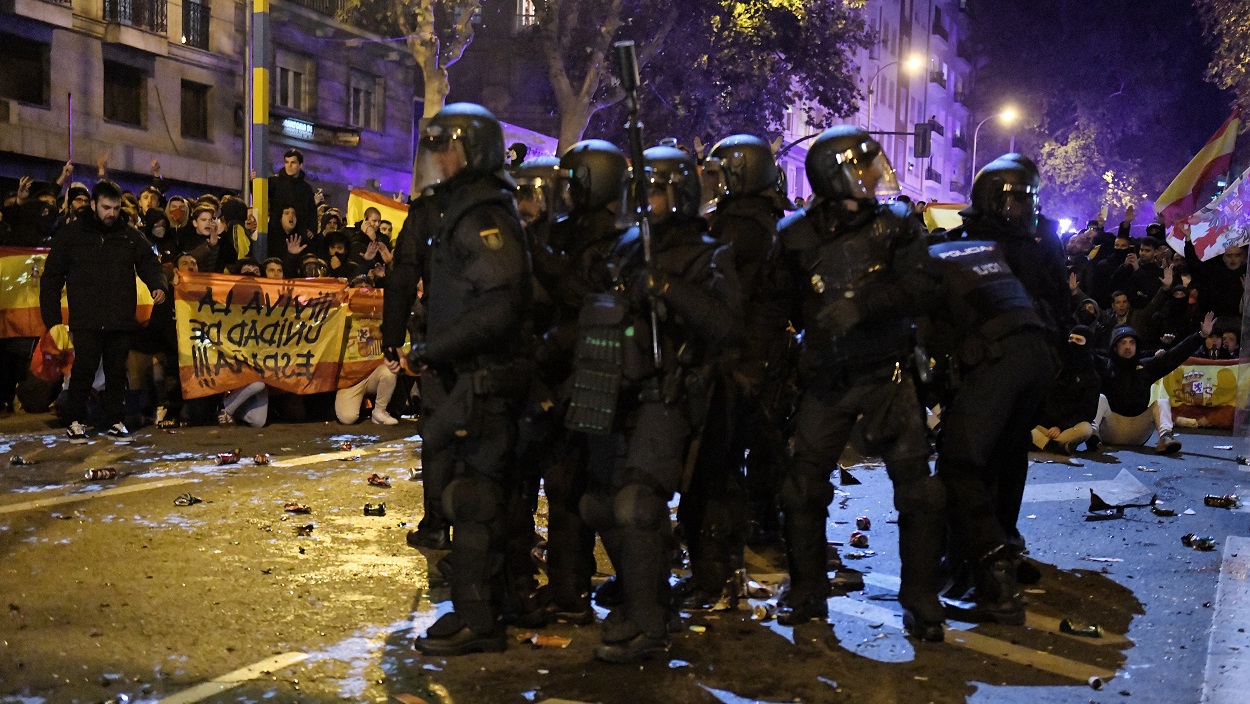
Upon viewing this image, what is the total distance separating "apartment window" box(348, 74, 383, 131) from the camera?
114ft

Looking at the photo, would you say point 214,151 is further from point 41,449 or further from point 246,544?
point 246,544

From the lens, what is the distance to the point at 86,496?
8.02m

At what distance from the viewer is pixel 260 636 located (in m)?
5.16

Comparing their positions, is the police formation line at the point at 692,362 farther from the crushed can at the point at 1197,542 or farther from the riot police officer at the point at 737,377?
the crushed can at the point at 1197,542

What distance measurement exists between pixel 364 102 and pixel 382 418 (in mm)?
24685

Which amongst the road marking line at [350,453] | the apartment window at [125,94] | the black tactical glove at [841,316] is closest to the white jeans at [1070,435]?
the road marking line at [350,453]

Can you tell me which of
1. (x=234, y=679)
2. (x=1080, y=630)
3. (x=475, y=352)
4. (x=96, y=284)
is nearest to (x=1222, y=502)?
(x=1080, y=630)

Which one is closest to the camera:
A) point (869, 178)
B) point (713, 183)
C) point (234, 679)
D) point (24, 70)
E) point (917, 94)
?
point (234, 679)

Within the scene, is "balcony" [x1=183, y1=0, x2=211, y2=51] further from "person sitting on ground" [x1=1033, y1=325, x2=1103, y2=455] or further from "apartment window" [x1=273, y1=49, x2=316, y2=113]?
"person sitting on ground" [x1=1033, y1=325, x2=1103, y2=455]

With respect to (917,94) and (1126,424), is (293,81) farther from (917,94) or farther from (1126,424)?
(917,94)

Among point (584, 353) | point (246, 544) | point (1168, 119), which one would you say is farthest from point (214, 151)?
point (1168, 119)

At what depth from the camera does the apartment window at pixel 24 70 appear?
24.6 metres

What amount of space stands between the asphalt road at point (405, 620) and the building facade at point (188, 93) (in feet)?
52.6

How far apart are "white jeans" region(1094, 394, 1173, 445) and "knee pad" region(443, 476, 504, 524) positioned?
911cm
